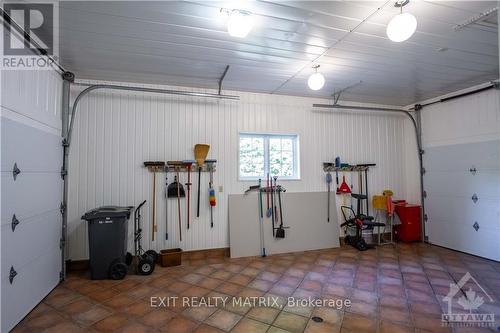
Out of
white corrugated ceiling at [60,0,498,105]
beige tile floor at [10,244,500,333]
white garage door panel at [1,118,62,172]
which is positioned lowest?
beige tile floor at [10,244,500,333]

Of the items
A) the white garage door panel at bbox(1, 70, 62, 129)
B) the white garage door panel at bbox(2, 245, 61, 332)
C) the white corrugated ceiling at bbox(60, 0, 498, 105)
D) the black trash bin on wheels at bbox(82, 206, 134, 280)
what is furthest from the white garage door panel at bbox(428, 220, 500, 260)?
the white garage door panel at bbox(1, 70, 62, 129)

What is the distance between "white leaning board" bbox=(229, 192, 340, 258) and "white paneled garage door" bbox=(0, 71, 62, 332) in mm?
2449

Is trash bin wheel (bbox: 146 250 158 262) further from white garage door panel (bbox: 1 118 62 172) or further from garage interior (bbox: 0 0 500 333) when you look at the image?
white garage door panel (bbox: 1 118 62 172)

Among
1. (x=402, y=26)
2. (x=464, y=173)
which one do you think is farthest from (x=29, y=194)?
(x=464, y=173)

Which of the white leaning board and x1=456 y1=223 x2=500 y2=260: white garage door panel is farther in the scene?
the white leaning board

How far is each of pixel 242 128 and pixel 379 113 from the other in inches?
123

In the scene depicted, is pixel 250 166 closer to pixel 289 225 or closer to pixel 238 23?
pixel 289 225

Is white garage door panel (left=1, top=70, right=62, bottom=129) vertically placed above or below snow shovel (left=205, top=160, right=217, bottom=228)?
above

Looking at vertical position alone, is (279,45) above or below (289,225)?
above

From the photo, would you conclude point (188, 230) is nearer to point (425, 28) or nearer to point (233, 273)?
point (233, 273)

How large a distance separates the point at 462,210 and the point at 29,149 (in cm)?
643

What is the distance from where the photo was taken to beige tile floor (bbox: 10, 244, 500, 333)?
227 cm

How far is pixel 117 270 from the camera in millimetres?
3264

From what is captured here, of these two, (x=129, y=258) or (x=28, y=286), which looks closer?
(x=28, y=286)
